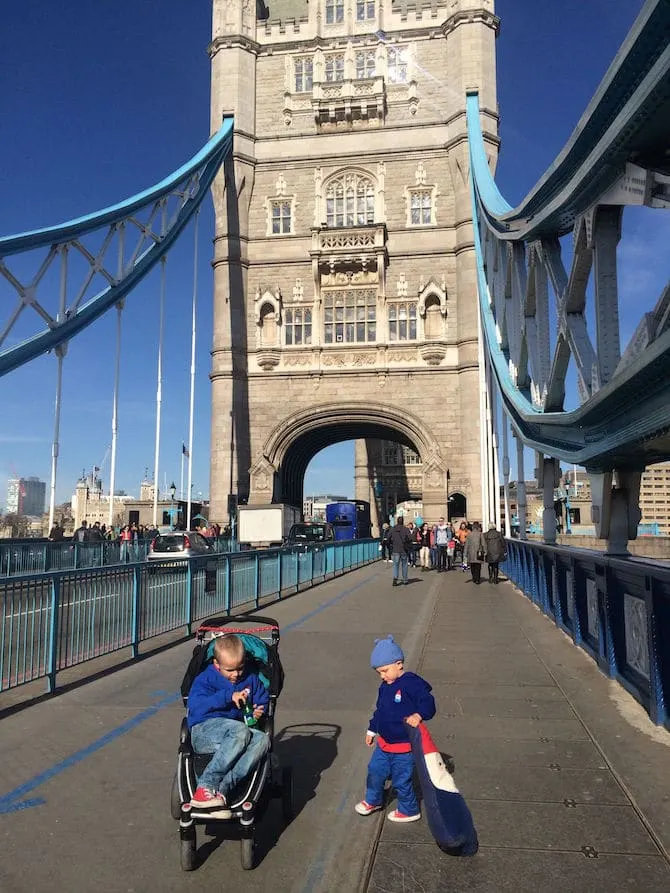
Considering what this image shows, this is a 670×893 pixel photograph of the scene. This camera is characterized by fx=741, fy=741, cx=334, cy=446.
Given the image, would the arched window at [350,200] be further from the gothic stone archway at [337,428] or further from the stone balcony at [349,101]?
the gothic stone archway at [337,428]

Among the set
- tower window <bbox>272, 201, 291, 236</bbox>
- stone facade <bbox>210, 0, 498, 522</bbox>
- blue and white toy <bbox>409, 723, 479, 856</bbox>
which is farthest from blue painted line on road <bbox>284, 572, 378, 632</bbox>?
tower window <bbox>272, 201, 291, 236</bbox>

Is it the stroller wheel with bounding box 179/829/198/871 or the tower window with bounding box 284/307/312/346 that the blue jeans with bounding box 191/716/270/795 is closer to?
the stroller wheel with bounding box 179/829/198/871

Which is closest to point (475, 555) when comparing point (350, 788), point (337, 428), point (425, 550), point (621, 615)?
point (425, 550)

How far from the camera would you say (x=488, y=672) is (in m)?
7.15

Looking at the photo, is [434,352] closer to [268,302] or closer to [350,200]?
[268,302]

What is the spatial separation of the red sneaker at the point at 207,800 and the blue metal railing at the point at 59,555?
12448mm

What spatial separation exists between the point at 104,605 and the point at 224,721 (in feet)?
14.4

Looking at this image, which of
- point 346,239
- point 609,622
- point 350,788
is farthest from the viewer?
point 346,239

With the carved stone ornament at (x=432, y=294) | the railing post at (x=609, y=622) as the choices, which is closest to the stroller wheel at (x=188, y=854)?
the railing post at (x=609, y=622)

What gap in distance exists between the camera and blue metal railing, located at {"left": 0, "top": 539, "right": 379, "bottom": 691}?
6137mm

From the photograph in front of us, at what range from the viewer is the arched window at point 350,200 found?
33562mm

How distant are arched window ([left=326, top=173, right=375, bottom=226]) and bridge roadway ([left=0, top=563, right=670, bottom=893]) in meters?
28.6

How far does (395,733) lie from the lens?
3.66m

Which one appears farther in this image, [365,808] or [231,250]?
[231,250]
